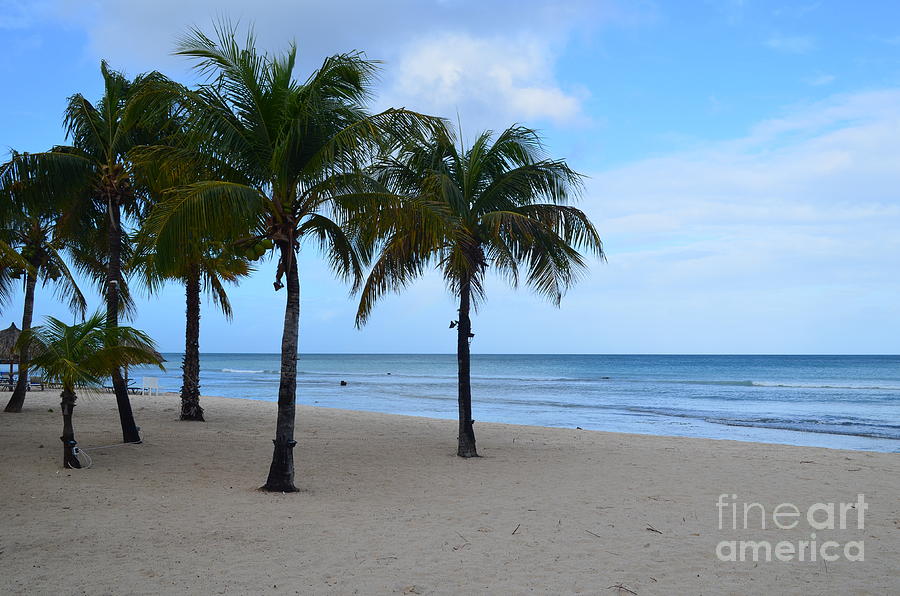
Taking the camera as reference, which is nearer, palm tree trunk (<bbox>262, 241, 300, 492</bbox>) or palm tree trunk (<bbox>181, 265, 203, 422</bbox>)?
palm tree trunk (<bbox>262, 241, 300, 492</bbox>)

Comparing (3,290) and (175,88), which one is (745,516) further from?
(3,290)

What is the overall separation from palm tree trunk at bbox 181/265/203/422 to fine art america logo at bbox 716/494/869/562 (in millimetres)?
10787

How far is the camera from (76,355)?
819 centimetres

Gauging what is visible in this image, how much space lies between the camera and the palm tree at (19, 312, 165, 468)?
8.02 meters

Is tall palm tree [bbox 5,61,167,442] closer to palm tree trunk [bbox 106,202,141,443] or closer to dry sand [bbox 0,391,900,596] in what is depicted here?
palm tree trunk [bbox 106,202,141,443]

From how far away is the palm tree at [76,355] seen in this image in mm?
8016

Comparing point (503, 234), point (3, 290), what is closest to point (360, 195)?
point (503, 234)

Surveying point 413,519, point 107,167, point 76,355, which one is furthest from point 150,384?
point 413,519

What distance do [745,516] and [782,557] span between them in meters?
1.49

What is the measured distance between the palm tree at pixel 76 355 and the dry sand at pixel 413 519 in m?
0.88

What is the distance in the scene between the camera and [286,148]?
288 inches

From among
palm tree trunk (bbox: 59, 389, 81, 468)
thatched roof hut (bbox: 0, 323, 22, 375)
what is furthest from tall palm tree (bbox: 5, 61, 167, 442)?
thatched roof hut (bbox: 0, 323, 22, 375)

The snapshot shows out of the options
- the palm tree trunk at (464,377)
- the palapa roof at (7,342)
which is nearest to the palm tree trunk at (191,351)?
the palm tree trunk at (464,377)

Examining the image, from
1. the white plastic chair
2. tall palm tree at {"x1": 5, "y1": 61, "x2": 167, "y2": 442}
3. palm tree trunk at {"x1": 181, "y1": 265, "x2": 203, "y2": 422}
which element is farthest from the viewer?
the white plastic chair
